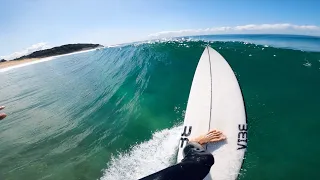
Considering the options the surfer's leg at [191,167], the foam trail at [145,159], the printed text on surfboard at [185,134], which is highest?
the surfer's leg at [191,167]

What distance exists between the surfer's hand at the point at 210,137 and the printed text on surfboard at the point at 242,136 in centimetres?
38

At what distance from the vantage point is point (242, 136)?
5.60 metres

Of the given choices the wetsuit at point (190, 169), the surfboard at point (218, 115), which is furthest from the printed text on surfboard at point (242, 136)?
the wetsuit at point (190, 169)

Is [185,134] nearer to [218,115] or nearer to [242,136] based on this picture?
[218,115]

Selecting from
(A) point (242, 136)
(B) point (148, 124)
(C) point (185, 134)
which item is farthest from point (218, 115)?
(B) point (148, 124)

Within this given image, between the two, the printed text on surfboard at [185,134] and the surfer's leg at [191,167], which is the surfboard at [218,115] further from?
the surfer's leg at [191,167]

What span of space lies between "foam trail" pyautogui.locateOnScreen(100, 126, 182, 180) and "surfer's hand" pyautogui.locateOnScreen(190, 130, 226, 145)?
98 cm

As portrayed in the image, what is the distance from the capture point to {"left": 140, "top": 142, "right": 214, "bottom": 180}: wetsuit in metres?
3.69

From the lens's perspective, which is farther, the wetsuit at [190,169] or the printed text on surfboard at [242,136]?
the printed text on surfboard at [242,136]

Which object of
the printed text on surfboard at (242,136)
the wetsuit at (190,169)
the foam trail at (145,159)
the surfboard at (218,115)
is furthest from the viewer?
the foam trail at (145,159)

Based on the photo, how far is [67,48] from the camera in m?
98.5

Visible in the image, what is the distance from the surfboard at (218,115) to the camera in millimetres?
5156

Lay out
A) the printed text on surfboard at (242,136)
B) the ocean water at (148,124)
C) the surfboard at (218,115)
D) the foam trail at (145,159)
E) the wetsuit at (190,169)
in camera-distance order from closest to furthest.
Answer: the wetsuit at (190,169) → the surfboard at (218,115) → the printed text on surfboard at (242,136) → the foam trail at (145,159) → the ocean water at (148,124)

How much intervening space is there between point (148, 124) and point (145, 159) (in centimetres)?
227
